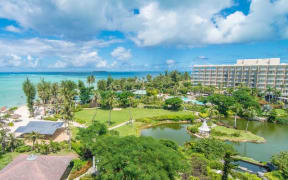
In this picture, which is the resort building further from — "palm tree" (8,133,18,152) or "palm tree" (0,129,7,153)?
"palm tree" (0,129,7,153)

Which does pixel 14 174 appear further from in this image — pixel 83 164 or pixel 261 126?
pixel 261 126

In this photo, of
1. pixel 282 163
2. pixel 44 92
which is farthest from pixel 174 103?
pixel 44 92

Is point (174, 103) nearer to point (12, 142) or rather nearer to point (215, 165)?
point (215, 165)

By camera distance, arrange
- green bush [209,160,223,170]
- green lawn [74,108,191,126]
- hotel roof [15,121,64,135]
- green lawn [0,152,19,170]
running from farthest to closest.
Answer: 1. green lawn [74,108,191,126]
2. hotel roof [15,121,64,135]
3. green lawn [0,152,19,170]
4. green bush [209,160,223,170]

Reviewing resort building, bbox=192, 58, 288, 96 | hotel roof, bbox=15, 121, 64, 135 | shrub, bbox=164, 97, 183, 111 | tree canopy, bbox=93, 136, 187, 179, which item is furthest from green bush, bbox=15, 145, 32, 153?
resort building, bbox=192, 58, 288, 96

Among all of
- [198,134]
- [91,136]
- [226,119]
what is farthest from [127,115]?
[226,119]

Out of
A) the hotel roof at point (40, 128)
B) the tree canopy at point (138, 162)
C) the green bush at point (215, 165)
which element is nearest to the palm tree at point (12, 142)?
the hotel roof at point (40, 128)
